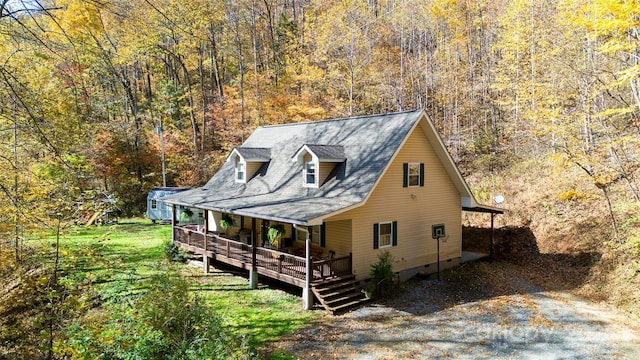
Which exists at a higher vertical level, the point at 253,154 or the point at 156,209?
the point at 253,154

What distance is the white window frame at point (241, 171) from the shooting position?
19500mm

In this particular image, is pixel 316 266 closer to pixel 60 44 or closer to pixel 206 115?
pixel 60 44

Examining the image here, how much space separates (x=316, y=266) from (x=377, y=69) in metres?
21.6

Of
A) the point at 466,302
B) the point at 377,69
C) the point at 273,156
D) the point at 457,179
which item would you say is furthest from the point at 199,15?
the point at 466,302

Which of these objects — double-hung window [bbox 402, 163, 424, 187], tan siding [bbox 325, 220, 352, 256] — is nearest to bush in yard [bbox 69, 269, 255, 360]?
tan siding [bbox 325, 220, 352, 256]

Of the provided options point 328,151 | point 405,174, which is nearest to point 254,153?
point 328,151

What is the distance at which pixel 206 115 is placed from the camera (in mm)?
35250

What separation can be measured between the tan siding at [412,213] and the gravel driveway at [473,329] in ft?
5.42

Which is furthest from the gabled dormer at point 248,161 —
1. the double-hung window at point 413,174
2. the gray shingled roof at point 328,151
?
the double-hung window at point 413,174

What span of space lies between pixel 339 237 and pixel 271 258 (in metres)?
2.66

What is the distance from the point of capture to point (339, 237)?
47.9ft

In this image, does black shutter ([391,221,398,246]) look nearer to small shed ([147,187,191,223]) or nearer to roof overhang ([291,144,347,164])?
roof overhang ([291,144,347,164])

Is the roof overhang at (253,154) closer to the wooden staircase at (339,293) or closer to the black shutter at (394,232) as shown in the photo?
the black shutter at (394,232)

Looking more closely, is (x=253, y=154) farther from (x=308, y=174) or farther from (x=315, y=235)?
(x=315, y=235)
